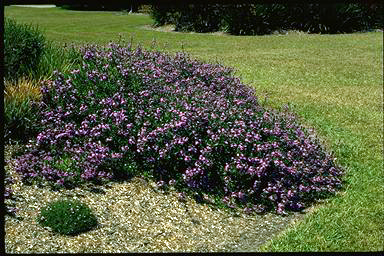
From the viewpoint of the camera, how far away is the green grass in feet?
19.7

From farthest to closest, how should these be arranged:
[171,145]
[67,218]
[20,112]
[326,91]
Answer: [326,91] → [20,112] → [171,145] → [67,218]

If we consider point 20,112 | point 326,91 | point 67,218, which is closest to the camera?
point 67,218

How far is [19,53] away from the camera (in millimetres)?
8047

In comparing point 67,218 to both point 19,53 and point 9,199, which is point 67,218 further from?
point 19,53

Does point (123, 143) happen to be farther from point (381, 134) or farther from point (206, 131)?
point (381, 134)

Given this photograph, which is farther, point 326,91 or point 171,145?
point 326,91

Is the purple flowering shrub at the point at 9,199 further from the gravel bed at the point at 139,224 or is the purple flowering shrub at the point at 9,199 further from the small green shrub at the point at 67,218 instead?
the small green shrub at the point at 67,218

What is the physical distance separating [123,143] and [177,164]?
2.38ft

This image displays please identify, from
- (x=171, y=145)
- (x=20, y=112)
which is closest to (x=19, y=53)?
(x=20, y=112)

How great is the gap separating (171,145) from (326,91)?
24.9ft

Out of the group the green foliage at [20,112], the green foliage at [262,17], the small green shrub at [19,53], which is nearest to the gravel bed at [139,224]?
the green foliage at [20,112]

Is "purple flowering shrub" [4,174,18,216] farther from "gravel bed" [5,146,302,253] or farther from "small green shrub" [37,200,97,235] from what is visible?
"small green shrub" [37,200,97,235]

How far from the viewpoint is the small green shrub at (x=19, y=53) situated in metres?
7.99

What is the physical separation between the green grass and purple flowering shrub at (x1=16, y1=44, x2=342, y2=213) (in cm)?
51
